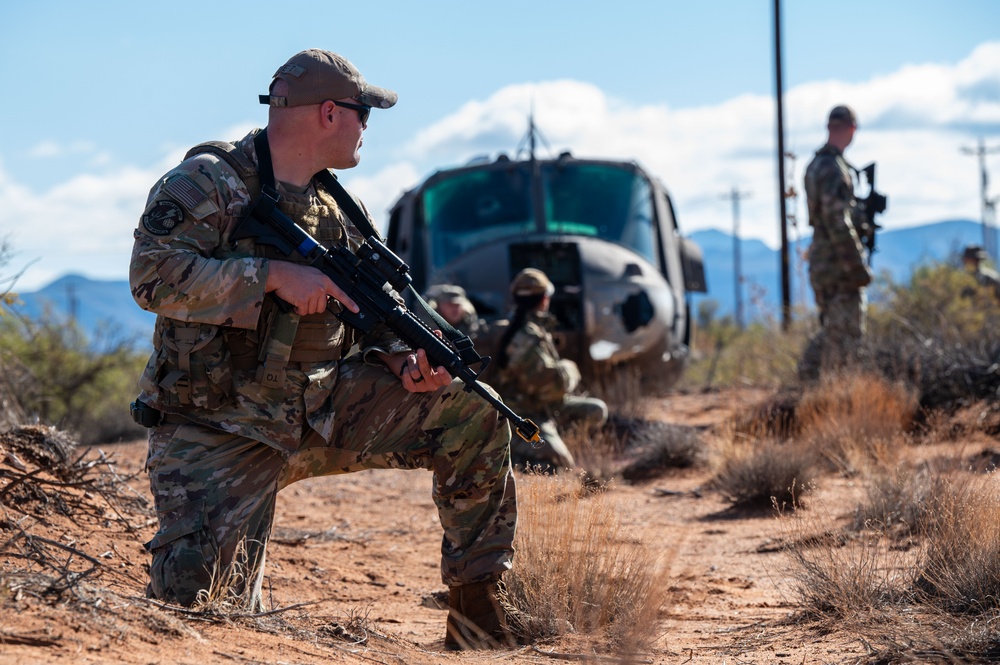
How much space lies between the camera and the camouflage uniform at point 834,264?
32.3ft

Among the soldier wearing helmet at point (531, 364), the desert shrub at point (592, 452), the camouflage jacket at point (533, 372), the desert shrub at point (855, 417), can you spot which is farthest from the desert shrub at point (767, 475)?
the camouflage jacket at point (533, 372)

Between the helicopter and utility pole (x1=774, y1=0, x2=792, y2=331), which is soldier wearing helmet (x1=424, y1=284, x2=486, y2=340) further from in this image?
utility pole (x1=774, y1=0, x2=792, y2=331)

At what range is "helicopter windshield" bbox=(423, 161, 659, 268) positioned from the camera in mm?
10969

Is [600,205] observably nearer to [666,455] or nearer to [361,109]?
[666,455]

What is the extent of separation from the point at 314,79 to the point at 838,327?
7055 mm

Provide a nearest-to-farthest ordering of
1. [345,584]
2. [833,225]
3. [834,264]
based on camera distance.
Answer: [345,584]
[833,225]
[834,264]

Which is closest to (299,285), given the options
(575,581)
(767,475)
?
(575,581)

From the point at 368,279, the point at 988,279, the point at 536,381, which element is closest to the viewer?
the point at 368,279

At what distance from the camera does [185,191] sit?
3902 mm

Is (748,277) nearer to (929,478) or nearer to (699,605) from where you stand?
(929,478)

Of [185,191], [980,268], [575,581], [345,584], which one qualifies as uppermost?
[980,268]

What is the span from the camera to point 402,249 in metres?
11.7

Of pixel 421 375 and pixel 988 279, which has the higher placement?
pixel 988 279

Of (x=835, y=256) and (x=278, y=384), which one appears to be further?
(x=835, y=256)
